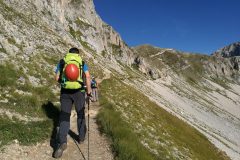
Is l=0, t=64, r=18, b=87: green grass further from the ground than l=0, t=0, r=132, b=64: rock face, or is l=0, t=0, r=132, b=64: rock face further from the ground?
l=0, t=0, r=132, b=64: rock face

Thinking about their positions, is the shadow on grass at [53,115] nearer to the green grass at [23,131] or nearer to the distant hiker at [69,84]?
the green grass at [23,131]

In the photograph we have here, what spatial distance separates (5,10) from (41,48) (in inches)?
266

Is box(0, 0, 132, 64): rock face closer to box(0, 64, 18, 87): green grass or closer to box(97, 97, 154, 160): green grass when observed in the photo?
box(0, 64, 18, 87): green grass

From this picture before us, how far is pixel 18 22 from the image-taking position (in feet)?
111

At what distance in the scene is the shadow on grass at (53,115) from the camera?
13750 millimetres

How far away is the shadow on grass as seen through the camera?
13.8 metres

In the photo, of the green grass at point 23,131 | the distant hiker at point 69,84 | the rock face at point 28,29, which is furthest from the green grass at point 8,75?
the distant hiker at point 69,84

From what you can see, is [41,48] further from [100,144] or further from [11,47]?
[100,144]

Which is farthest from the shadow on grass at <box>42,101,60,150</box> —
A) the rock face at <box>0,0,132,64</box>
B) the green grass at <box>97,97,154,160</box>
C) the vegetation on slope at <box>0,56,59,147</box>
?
the rock face at <box>0,0,132,64</box>

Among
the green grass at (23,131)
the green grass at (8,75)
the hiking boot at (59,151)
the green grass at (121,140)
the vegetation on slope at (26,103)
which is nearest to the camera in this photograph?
the hiking boot at (59,151)

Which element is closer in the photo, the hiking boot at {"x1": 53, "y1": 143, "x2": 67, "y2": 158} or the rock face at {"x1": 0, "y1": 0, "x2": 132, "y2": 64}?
the hiking boot at {"x1": 53, "y1": 143, "x2": 67, "y2": 158}

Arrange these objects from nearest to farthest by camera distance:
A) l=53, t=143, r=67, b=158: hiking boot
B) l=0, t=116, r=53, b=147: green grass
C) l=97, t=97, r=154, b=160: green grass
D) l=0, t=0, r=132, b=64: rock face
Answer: l=53, t=143, r=67, b=158: hiking boot → l=0, t=116, r=53, b=147: green grass → l=97, t=97, r=154, b=160: green grass → l=0, t=0, r=132, b=64: rock face

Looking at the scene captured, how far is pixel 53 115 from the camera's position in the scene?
1727 centimetres

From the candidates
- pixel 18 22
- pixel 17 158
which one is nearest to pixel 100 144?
pixel 17 158
